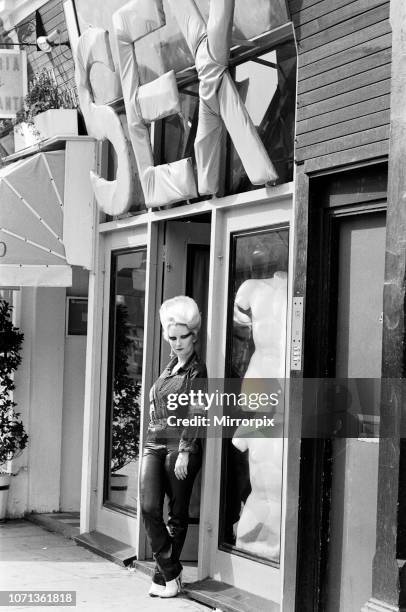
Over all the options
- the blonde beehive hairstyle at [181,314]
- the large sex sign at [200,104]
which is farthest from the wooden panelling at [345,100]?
the blonde beehive hairstyle at [181,314]

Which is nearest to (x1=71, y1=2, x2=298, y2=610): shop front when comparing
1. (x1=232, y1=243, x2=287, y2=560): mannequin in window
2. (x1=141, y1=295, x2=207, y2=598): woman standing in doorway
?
(x1=232, y1=243, x2=287, y2=560): mannequin in window

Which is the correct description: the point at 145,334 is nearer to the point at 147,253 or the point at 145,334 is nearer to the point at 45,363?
the point at 147,253

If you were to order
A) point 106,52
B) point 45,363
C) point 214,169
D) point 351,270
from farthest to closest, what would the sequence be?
1. point 45,363
2. point 106,52
3. point 214,169
4. point 351,270

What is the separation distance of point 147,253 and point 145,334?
60 centimetres

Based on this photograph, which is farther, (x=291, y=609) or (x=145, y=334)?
(x=145, y=334)

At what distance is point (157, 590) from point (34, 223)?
331cm

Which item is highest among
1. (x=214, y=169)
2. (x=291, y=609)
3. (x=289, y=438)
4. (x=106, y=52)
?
(x=106, y=52)

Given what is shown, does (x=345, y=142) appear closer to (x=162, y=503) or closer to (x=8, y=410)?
(x=162, y=503)

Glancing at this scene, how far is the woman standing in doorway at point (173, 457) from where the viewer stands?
6.68 meters

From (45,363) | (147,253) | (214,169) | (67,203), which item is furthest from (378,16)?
(45,363)

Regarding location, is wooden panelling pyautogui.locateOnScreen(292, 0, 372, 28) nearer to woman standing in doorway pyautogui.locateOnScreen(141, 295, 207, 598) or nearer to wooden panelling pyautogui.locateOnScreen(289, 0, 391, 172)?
wooden panelling pyautogui.locateOnScreen(289, 0, 391, 172)

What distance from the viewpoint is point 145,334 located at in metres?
7.68

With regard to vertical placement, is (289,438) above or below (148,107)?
below

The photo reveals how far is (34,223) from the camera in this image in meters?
8.64
